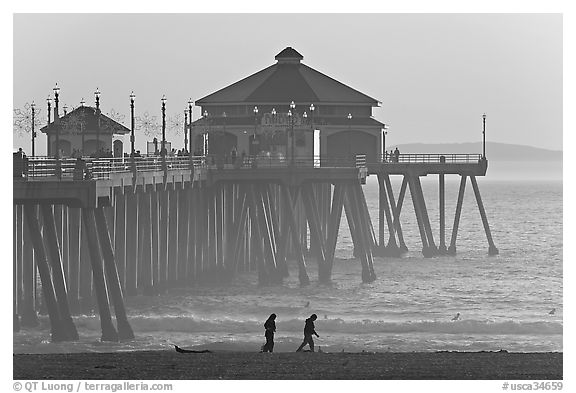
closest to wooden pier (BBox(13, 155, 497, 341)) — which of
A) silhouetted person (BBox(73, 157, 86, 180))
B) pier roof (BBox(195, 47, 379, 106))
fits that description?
silhouetted person (BBox(73, 157, 86, 180))

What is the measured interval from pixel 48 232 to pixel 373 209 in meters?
128

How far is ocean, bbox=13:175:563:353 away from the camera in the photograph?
178 feet

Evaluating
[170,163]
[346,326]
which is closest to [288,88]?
[170,163]

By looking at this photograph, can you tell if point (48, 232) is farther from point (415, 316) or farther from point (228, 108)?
point (228, 108)

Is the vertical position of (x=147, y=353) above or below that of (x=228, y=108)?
below

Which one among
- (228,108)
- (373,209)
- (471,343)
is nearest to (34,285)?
(471,343)

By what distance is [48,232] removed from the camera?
166 ft

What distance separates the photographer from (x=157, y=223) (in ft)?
222

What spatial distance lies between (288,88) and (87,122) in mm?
16352

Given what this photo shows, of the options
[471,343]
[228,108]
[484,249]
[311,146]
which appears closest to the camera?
[471,343]

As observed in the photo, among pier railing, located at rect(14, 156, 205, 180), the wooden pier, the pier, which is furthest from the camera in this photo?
the pier

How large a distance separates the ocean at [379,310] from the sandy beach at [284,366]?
34.3 feet

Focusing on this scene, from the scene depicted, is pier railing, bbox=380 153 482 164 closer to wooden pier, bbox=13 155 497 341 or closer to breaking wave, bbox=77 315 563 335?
wooden pier, bbox=13 155 497 341

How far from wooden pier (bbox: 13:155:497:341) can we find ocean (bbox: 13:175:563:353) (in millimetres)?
890
